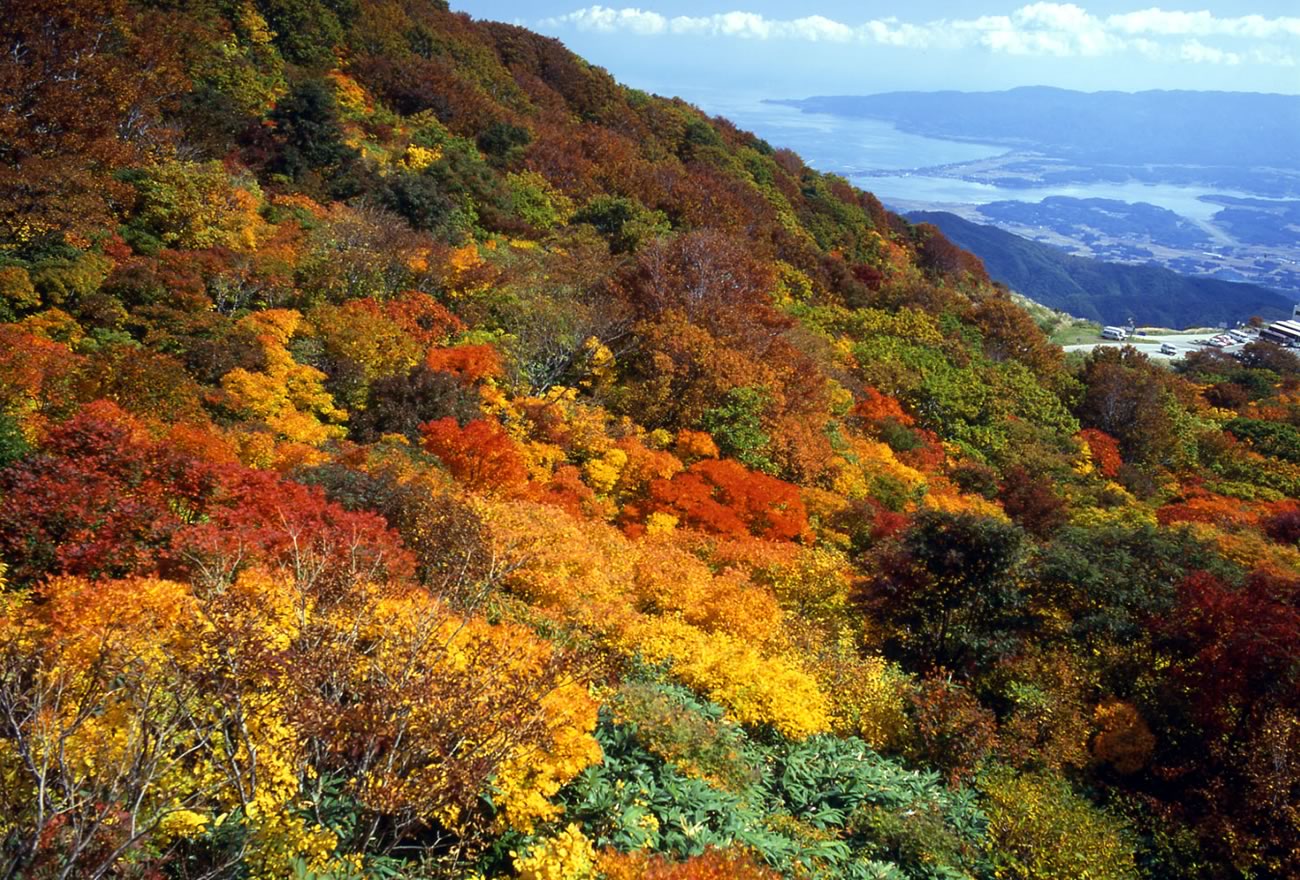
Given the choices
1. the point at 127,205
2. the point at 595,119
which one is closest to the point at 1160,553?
the point at 127,205

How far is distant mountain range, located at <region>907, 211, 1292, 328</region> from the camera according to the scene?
117m

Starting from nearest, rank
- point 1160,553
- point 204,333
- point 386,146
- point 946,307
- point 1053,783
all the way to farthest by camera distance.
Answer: point 1053,783 → point 1160,553 → point 204,333 → point 386,146 → point 946,307

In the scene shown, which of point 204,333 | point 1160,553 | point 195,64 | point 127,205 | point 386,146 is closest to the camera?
point 1160,553

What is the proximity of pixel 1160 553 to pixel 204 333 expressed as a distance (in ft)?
61.5

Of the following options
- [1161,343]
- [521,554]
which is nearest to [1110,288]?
[1161,343]

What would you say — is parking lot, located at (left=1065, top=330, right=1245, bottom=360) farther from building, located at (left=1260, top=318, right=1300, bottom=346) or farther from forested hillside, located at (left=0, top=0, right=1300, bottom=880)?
forested hillside, located at (left=0, top=0, right=1300, bottom=880)

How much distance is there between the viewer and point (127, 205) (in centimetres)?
2169

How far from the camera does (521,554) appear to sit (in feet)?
40.3

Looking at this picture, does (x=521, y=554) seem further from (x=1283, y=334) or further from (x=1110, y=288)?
(x=1110, y=288)

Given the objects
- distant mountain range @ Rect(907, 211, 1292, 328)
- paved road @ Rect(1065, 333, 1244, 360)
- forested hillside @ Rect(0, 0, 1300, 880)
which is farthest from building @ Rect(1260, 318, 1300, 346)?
distant mountain range @ Rect(907, 211, 1292, 328)

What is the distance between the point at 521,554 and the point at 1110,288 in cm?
13663

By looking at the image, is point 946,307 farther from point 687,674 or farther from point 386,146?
point 687,674

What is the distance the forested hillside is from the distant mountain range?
94.9 meters

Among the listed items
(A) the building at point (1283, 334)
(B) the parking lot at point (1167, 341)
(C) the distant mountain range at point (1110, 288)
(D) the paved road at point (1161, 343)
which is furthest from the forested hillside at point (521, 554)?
(C) the distant mountain range at point (1110, 288)
